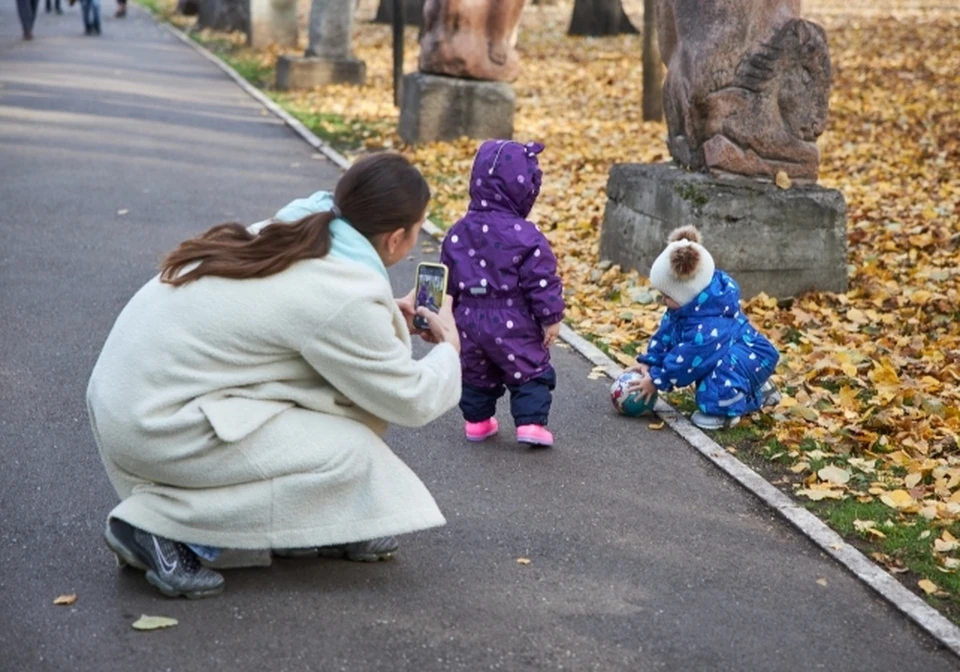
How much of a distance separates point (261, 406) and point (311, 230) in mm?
546

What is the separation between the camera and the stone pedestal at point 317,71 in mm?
19375

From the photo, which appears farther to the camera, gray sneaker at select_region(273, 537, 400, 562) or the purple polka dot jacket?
the purple polka dot jacket

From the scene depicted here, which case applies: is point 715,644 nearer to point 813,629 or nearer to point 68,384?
point 813,629

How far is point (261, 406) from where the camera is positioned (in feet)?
14.1

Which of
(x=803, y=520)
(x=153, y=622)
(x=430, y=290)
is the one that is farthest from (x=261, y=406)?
(x=803, y=520)

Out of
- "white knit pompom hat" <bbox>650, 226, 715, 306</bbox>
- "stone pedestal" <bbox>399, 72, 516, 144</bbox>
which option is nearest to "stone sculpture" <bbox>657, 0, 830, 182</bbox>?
"white knit pompom hat" <bbox>650, 226, 715, 306</bbox>

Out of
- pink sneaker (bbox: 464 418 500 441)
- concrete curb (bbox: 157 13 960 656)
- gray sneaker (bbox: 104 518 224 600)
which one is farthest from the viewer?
pink sneaker (bbox: 464 418 500 441)

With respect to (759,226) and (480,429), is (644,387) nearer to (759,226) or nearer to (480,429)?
(480,429)

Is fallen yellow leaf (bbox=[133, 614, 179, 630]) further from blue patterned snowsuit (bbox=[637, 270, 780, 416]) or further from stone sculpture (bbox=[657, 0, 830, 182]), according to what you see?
stone sculpture (bbox=[657, 0, 830, 182])

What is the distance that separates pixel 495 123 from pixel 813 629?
10.4 meters

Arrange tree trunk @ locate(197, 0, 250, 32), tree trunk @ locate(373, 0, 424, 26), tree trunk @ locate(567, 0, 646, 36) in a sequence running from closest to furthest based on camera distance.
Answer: tree trunk @ locate(567, 0, 646, 36) < tree trunk @ locate(373, 0, 424, 26) < tree trunk @ locate(197, 0, 250, 32)

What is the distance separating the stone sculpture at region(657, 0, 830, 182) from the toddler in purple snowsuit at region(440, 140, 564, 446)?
9.64 ft

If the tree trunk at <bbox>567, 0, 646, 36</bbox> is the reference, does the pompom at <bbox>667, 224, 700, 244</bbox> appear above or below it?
above

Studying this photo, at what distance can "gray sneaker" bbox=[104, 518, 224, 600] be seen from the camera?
14.3 ft
